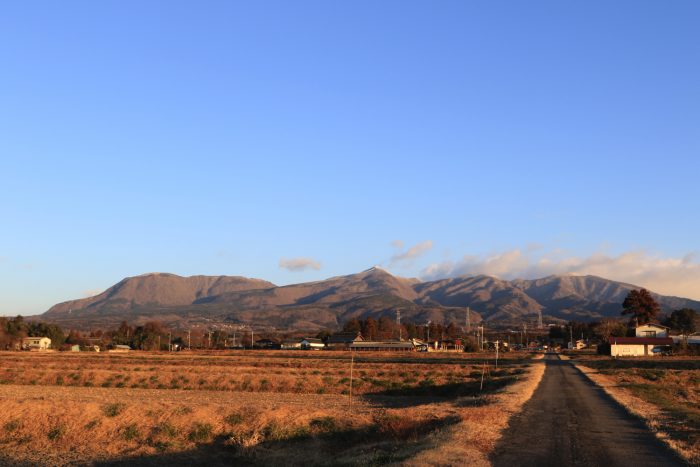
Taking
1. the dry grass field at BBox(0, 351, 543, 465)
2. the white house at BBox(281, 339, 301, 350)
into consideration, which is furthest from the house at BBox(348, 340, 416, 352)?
the dry grass field at BBox(0, 351, 543, 465)

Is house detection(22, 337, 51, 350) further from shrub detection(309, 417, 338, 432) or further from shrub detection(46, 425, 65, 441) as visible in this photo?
shrub detection(309, 417, 338, 432)

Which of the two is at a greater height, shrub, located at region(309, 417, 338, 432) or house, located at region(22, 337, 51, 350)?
shrub, located at region(309, 417, 338, 432)

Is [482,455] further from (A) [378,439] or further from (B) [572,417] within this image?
(B) [572,417]

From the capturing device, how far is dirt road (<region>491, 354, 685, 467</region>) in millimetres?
18562

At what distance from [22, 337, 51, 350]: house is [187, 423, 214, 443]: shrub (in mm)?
145857

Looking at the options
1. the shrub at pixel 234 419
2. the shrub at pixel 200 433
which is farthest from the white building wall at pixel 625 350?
the shrub at pixel 200 433

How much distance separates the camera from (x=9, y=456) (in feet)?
90.5

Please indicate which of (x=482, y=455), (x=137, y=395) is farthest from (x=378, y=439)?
(x=137, y=395)

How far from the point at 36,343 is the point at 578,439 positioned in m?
164

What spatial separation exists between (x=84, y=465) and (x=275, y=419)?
8128 millimetres

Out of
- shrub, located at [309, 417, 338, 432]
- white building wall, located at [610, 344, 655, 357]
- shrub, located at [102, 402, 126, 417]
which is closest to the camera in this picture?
shrub, located at [309, 417, 338, 432]

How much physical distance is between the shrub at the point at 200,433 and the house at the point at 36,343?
146 meters

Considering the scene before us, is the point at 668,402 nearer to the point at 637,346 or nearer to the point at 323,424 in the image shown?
the point at 323,424

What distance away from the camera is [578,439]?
2242cm
